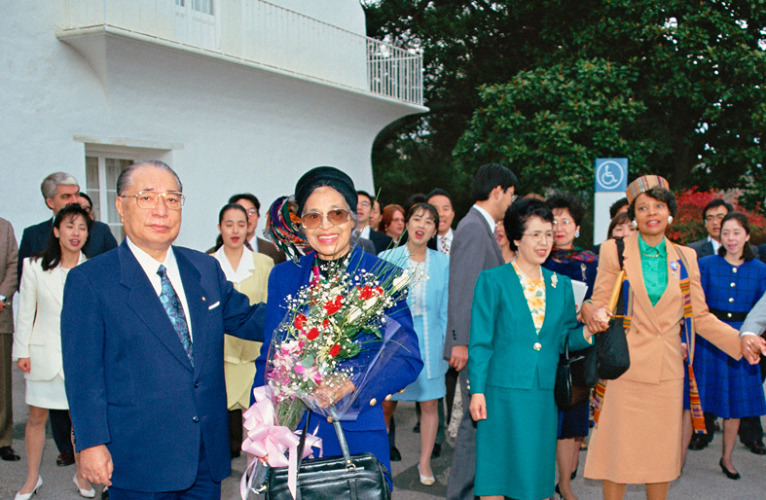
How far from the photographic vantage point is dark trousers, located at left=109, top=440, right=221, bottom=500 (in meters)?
2.42

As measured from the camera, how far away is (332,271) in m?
2.38

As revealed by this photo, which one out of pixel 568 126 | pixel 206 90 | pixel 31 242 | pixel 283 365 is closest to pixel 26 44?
pixel 206 90

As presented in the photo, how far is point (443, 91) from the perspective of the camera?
59.8ft

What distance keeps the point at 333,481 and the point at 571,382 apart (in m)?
1.88

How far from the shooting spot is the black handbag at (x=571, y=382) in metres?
3.51

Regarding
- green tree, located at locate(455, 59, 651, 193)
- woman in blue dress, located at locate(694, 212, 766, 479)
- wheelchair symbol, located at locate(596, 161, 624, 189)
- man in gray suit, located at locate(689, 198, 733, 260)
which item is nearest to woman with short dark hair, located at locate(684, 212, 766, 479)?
woman in blue dress, located at locate(694, 212, 766, 479)

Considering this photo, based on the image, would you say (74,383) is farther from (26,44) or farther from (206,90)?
(206,90)

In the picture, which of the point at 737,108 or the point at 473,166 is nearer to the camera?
the point at 737,108

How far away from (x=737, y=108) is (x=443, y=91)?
305 inches

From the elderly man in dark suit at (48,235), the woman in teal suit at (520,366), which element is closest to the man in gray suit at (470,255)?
the woman in teal suit at (520,366)

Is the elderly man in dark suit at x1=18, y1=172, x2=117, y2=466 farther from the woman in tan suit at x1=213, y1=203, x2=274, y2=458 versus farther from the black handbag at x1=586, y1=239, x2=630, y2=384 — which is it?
the black handbag at x1=586, y1=239, x2=630, y2=384

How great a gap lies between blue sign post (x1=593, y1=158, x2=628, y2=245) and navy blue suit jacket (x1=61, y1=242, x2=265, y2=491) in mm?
6914

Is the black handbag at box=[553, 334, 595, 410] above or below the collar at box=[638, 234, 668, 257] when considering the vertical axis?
below

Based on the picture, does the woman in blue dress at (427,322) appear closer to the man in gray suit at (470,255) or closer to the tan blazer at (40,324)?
the man in gray suit at (470,255)
